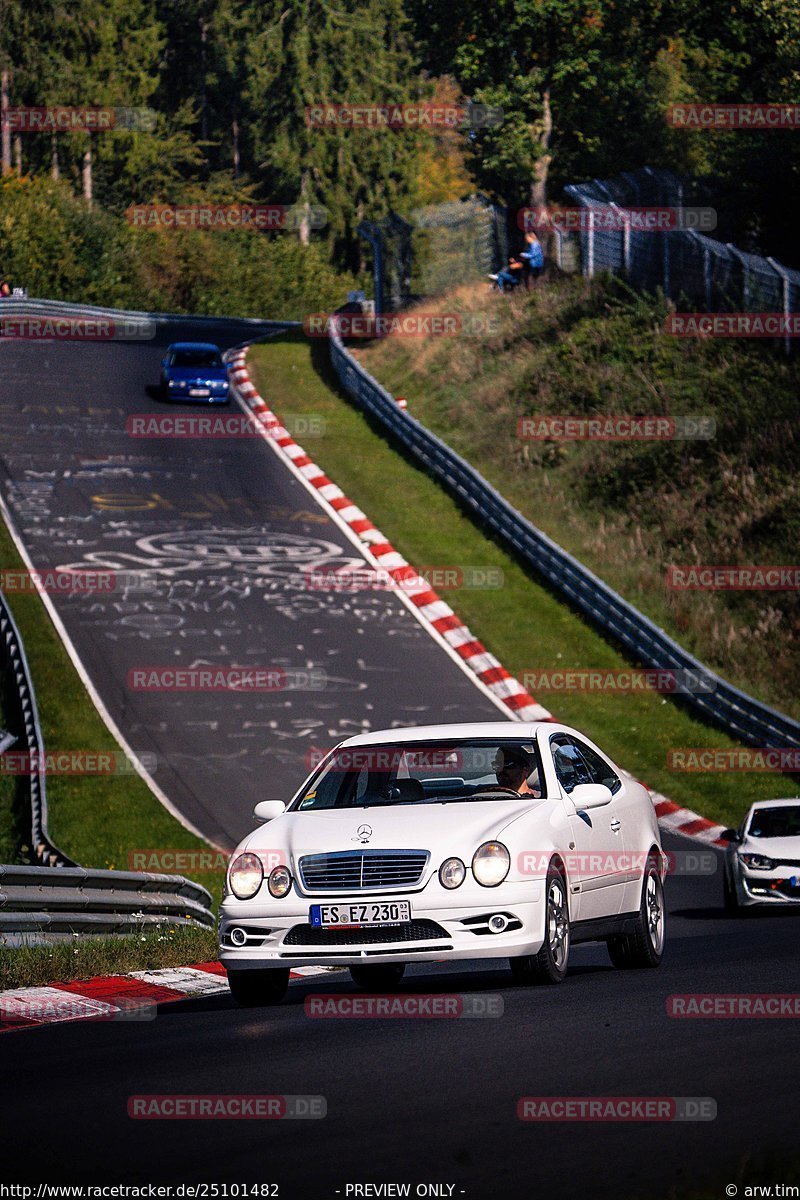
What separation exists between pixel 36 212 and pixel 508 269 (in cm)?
3897

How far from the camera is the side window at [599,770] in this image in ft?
38.0

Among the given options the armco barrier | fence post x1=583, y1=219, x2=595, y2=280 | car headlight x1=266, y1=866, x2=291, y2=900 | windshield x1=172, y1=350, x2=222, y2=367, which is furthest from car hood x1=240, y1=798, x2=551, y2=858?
the armco barrier

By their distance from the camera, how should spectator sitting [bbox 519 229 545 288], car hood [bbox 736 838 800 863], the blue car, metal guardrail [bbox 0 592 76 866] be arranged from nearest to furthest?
1. car hood [bbox 736 838 800 863]
2. metal guardrail [bbox 0 592 76 866]
3. the blue car
4. spectator sitting [bbox 519 229 545 288]

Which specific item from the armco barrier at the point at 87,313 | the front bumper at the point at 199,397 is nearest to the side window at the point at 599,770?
the front bumper at the point at 199,397

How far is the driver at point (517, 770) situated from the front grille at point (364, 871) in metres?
1.19

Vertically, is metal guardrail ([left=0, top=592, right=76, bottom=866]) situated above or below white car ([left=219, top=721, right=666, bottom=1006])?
below

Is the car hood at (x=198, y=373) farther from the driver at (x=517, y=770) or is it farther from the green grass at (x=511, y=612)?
the driver at (x=517, y=770)

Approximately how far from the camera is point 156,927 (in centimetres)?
1408

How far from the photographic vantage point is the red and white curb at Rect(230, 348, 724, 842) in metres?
22.7

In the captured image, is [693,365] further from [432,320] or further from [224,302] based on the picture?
[224,302]

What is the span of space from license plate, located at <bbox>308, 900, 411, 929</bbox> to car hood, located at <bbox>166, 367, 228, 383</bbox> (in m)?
32.7

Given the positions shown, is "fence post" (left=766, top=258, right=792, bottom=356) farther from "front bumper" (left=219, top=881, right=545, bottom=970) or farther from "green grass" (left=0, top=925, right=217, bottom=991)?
"front bumper" (left=219, top=881, right=545, bottom=970)

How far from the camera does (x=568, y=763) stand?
11.2m

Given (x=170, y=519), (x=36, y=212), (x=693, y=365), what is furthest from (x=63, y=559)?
(x=36, y=212)
